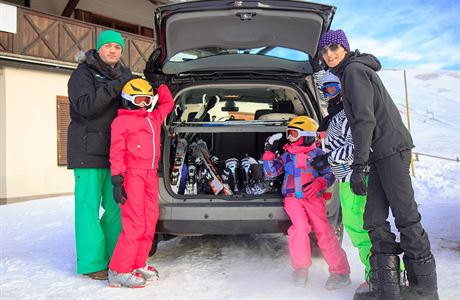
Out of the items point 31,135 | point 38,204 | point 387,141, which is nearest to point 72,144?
point 387,141

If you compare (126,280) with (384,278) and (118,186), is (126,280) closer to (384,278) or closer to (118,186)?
(118,186)

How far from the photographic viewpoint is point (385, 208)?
256cm

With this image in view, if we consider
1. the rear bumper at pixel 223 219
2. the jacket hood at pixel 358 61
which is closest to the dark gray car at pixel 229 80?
the rear bumper at pixel 223 219

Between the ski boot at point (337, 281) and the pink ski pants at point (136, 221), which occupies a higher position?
the pink ski pants at point (136, 221)

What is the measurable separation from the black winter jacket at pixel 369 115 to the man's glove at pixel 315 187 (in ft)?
2.31

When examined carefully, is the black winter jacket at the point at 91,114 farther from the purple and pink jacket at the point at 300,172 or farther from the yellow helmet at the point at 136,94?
the purple and pink jacket at the point at 300,172

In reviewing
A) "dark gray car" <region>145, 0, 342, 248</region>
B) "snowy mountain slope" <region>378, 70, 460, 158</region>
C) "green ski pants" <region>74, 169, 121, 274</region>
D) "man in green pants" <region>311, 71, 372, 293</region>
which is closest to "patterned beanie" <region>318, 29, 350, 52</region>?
"man in green pants" <region>311, 71, 372, 293</region>

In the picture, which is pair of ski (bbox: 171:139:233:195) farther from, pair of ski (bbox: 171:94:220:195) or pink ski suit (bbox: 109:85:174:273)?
pink ski suit (bbox: 109:85:174:273)

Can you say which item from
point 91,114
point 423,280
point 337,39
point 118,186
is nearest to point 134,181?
point 118,186

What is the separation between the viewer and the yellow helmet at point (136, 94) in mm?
3111

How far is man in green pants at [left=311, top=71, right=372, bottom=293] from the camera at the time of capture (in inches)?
109

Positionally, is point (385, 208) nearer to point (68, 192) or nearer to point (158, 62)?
point (158, 62)

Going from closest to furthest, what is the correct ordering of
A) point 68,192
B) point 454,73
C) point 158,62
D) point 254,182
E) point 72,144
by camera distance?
1. point 72,144
2. point 158,62
3. point 254,182
4. point 68,192
5. point 454,73

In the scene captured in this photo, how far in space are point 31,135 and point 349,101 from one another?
29.0ft
